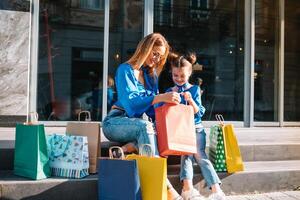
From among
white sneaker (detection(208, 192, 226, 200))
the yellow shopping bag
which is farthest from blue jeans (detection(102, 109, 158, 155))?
the yellow shopping bag

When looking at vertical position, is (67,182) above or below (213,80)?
below

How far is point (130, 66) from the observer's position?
12.8 ft

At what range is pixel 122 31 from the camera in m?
6.27

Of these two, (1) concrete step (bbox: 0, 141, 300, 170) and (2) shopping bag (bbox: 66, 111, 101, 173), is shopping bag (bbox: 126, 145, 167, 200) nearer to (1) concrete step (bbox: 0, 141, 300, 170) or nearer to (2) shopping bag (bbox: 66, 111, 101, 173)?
(2) shopping bag (bbox: 66, 111, 101, 173)

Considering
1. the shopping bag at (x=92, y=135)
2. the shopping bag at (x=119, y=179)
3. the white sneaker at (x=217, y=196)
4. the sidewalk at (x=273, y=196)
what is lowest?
the sidewalk at (x=273, y=196)

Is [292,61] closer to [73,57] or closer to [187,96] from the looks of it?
[73,57]

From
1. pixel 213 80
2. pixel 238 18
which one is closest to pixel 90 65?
pixel 213 80

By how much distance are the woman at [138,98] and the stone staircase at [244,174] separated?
0.45 metres

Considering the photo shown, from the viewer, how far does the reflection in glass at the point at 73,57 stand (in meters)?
6.00

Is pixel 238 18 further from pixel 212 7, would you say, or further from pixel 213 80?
pixel 213 80

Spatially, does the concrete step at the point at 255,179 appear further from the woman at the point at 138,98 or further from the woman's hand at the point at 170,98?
the woman's hand at the point at 170,98

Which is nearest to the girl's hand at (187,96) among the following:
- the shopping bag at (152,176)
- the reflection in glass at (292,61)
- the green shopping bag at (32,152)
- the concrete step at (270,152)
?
the shopping bag at (152,176)

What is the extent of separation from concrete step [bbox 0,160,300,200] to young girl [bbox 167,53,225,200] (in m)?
0.18

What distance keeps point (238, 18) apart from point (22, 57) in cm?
351
